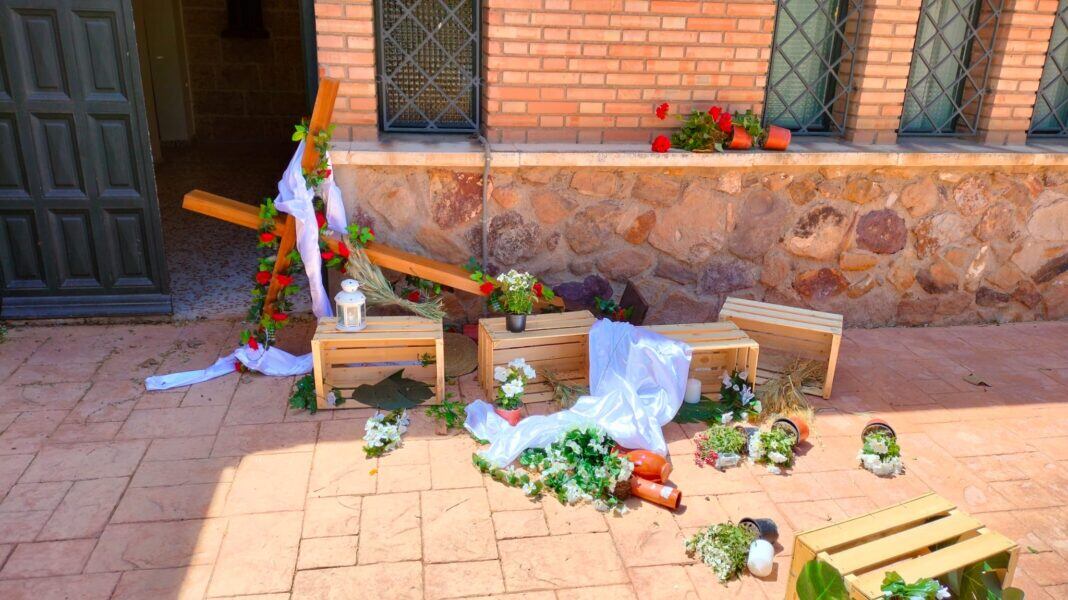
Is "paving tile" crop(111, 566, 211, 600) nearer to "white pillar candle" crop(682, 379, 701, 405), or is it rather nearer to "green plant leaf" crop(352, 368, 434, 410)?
"green plant leaf" crop(352, 368, 434, 410)

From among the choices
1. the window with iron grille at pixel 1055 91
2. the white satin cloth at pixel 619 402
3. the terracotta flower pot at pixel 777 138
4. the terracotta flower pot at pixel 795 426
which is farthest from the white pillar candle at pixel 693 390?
the window with iron grille at pixel 1055 91

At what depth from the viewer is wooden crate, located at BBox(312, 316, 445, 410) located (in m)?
3.96

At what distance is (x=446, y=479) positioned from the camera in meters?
3.48

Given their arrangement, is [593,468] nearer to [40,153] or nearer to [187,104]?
[40,153]

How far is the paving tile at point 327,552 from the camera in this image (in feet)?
9.65

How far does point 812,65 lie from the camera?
5.03 metres

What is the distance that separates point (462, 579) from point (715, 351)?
2.01m

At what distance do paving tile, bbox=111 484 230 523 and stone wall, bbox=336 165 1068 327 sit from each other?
1.83m

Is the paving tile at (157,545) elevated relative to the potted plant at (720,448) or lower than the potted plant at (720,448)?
lower

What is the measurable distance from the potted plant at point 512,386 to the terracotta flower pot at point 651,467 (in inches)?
26.5

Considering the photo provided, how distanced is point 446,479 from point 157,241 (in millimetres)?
2663

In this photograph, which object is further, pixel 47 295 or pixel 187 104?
pixel 187 104

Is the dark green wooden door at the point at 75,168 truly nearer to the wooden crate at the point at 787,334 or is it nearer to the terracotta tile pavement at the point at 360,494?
the terracotta tile pavement at the point at 360,494

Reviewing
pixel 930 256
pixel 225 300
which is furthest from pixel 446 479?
pixel 930 256
